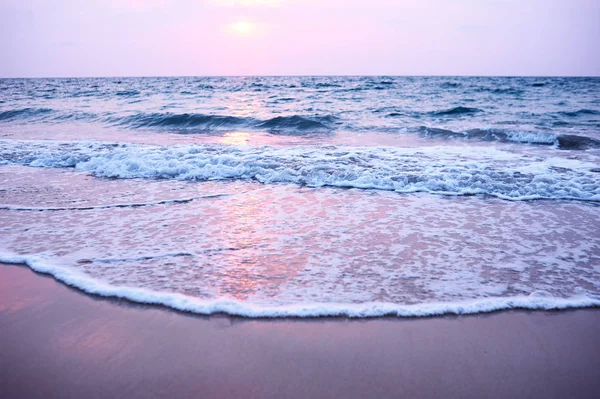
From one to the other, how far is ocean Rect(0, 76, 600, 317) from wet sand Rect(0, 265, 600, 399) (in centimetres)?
19

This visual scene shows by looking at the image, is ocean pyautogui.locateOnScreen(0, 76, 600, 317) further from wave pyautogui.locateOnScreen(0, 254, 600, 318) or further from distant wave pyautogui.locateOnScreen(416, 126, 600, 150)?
distant wave pyautogui.locateOnScreen(416, 126, 600, 150)

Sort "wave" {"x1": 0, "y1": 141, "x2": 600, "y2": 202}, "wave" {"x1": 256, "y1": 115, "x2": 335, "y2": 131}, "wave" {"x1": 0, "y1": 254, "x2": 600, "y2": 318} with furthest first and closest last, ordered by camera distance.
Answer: "wave" {"x1": 256, "y1": 115, "x2": 335, "y2": 131} → "wave" {"x1": 0, "y1": 141, "x2": 600, "y2": 202} → "wave" {"x1": 0, "y1": 254, "x2": 600, "y2": 318}

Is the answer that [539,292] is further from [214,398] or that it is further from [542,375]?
[214,398]

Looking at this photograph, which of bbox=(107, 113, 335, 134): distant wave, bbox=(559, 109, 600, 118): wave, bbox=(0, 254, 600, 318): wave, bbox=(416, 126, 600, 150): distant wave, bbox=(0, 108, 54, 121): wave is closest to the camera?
bbox=(0, 254, 600, 318): wave

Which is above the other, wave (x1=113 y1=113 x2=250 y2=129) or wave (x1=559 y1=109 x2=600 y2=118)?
wave (x1=559 y1=109 x2=600 y2=118)

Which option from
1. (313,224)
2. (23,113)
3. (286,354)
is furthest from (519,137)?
(23,113)

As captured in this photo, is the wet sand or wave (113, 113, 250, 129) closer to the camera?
the wet sand

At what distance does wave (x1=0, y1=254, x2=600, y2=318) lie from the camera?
2943 mm

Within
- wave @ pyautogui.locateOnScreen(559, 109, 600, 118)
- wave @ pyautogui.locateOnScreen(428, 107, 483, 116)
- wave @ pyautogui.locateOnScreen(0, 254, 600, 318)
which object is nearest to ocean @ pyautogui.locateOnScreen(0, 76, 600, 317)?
wave @ pyautogui.locateOnScreen(0, 254, 600, 318)

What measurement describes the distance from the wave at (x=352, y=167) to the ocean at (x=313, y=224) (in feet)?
0.14

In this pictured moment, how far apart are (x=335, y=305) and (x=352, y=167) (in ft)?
16.2

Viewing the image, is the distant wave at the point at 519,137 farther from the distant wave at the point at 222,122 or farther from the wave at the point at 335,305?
the wave at the point at 335,305

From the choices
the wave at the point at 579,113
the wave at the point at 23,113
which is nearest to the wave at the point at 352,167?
the wave at the point at 579,113

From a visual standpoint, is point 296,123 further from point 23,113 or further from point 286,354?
point 23,113
